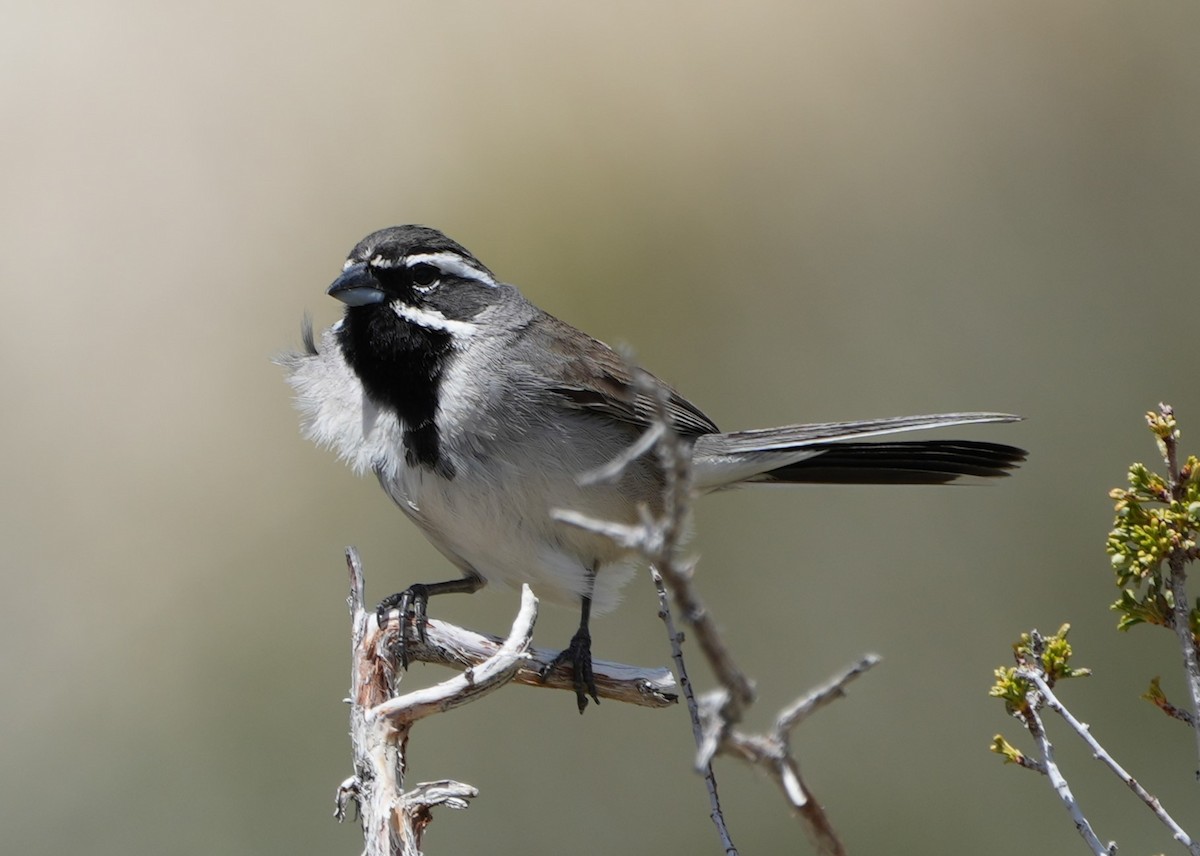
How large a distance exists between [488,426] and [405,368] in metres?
0.34

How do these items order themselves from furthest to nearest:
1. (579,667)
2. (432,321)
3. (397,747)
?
(432,321) < (579,667) < (397,747)

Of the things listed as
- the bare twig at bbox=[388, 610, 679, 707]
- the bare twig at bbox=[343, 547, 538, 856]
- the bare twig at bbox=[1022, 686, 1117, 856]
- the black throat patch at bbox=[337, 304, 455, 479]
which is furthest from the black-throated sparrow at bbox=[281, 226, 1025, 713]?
the bare twig at bbox=[1022, 686, 1117, 856]

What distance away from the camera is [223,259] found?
8.17 meters

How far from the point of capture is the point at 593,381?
4535 millimetres

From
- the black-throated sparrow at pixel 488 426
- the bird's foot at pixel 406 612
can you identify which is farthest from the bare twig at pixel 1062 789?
the bird's foot at pixel 406 612

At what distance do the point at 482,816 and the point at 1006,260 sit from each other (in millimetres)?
4243

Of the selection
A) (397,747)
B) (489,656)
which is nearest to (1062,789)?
(397,747)

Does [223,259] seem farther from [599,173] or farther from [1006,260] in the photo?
[1006,260]

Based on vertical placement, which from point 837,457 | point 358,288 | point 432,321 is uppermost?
point 358,288

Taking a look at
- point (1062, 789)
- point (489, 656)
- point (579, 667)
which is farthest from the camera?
point (579, 667)

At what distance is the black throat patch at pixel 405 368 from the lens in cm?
412

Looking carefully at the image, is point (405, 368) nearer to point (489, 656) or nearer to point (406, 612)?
point (406, 612)

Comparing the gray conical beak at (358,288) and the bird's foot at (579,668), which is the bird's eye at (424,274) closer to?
the gray conical beak at (358,288)

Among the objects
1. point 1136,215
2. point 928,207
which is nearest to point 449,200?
point 928,207
